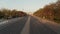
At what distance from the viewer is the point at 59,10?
60906 millimetres

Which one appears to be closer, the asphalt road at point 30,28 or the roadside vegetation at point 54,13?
the asphalt road at point 30,28

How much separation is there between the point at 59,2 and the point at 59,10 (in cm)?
343

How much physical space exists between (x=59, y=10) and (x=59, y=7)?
1181 millimetres

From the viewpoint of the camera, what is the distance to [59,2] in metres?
62.8

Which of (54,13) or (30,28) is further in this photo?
(54,13)

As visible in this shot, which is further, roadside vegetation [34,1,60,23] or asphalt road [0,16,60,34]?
roadside vegetation [34,1,60,23]

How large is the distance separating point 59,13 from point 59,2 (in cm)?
400

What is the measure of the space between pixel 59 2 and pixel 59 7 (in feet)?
7.40

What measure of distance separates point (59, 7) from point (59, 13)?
2.03 metres

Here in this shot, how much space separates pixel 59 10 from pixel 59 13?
125cm

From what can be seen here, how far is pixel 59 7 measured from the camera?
202 feet
